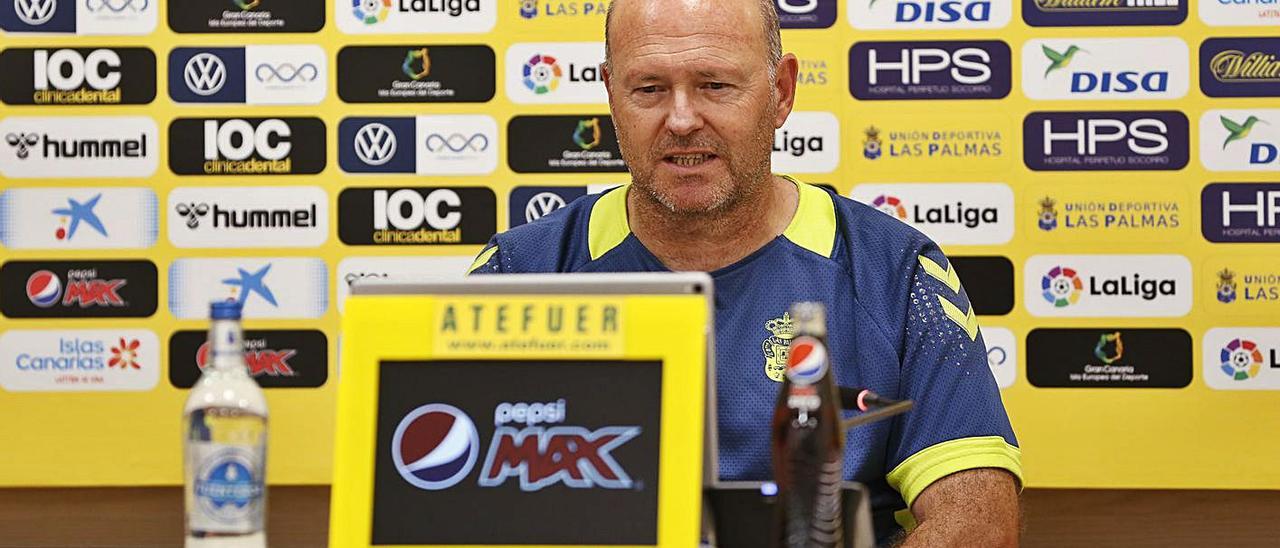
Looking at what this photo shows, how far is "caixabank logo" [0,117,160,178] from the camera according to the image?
2625mm

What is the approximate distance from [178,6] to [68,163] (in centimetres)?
39

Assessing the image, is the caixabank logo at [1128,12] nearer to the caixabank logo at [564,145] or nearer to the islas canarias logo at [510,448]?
the caixabank logo at [564,145]

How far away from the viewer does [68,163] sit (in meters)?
2.63

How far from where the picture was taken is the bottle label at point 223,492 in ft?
3.12

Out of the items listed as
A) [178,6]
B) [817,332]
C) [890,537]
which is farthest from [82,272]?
[817,332]

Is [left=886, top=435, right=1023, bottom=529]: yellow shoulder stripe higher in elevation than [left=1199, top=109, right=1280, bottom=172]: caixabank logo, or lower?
lower

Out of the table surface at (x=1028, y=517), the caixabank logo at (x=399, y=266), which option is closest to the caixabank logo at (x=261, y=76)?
the caixabank logo at (x=399, y=266)

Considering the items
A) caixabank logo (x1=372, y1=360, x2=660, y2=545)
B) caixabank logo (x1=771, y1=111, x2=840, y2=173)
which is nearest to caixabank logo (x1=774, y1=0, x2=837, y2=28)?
caixabank logo (x1=771, y1=111, x2=840, y2=173)

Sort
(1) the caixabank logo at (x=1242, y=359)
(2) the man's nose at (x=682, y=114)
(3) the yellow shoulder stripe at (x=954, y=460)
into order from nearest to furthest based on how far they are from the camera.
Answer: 1. (3) the yellow shoulder stripe at (x=954, y=460)
2. (2) the man's nose at (x=682, y=114)
3. (1) the caixabank logo at (x=1242, y=359)

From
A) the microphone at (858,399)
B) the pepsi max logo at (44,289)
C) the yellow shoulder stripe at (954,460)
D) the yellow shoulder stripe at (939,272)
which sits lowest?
the yellow shoulder stripe at (954,460)

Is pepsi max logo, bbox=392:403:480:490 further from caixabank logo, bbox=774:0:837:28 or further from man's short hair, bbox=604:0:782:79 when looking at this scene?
caixabank logo, bbox=774:0:837:28

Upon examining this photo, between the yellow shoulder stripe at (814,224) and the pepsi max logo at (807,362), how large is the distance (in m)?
0.70

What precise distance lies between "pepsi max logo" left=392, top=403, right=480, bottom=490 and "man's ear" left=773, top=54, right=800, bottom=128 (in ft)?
2.70

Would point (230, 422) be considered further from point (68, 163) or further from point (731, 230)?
point (68, 163)
